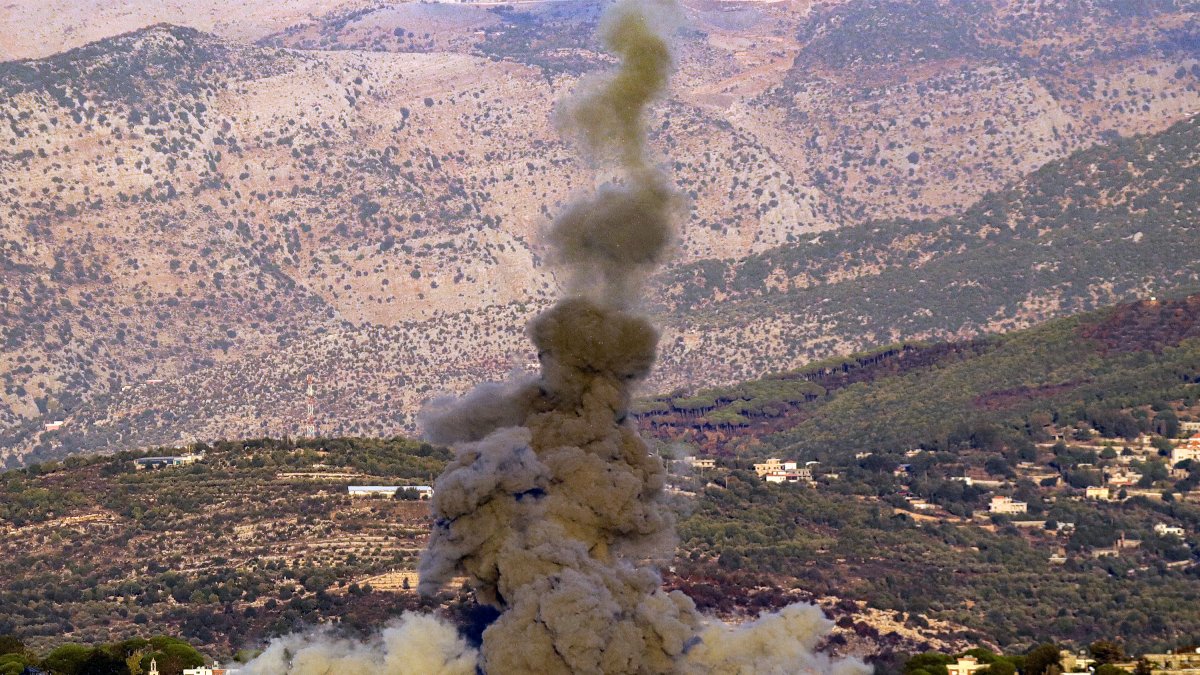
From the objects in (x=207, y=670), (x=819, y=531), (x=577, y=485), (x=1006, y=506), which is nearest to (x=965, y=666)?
(x=577, y=485)

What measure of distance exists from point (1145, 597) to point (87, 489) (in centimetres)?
4917

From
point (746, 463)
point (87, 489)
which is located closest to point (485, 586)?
point (87, 489)

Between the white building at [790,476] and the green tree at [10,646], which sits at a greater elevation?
the green tree at [10,646]

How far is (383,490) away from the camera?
433 feet

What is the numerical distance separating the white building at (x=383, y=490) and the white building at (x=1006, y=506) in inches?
1296

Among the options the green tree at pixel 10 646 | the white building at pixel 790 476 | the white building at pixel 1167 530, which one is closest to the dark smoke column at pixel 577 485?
the green tree at pixel 10 646

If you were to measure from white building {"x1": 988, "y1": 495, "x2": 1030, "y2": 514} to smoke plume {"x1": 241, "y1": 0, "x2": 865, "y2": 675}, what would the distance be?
69095 millimetres

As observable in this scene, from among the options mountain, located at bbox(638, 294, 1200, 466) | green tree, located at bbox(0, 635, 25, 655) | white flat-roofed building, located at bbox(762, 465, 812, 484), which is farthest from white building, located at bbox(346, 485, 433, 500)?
mountain, located at bbox(638, 294, 1200, 466)

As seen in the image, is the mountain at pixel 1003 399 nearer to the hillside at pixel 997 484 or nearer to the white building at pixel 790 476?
the hillside at pixel 997 484

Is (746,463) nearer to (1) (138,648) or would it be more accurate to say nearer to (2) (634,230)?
(1) (138,648)

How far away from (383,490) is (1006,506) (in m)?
36.0

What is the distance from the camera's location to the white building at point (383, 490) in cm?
13112

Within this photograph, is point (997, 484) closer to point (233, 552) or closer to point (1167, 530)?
point (1167, 530)

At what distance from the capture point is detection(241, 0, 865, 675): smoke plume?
7369 centimetres
